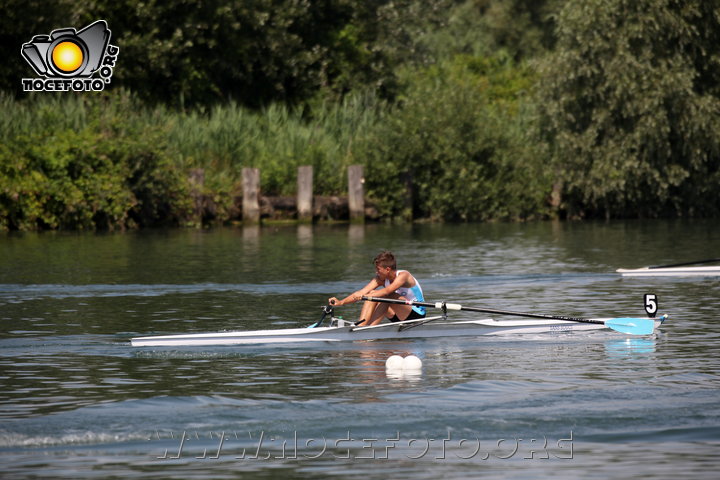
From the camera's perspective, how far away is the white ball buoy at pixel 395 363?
1596 cm

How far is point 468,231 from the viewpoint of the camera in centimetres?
4488

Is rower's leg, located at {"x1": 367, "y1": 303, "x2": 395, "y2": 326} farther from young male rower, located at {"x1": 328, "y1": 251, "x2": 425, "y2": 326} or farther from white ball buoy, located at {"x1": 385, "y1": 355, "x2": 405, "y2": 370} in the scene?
white ball buoy, located at {"x1": 385, "y1": 355, "x2": 405, "y2": 370}

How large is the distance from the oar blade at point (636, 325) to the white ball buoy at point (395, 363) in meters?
4.37

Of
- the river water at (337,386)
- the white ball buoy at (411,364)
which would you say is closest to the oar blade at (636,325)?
the river water at (337,386)

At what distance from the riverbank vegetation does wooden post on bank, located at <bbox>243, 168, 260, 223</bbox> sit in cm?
69

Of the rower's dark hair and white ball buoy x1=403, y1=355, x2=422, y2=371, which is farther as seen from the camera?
the rower's dark hair

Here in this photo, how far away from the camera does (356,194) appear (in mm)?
48969

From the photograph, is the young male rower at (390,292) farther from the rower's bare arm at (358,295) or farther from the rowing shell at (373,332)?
the rowing shell at (373,332)

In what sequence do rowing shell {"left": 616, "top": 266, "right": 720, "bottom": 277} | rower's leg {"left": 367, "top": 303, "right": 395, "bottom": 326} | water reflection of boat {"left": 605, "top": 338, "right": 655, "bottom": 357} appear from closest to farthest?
1. water reflection of boat {"left": 605, "top": 338, "right": 655, "bottom": 357}
2. rower's leg {"left": 367, "top": 303, "right": 395, "bottom": 326}
3. rowing shell {"left": 616, "top": 266, "right": 720, "bottom": 277}

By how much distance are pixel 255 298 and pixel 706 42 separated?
30411 millimetres

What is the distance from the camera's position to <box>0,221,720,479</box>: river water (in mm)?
11414

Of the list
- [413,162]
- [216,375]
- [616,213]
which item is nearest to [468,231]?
[413,162]

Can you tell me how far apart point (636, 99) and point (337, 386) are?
34928mm

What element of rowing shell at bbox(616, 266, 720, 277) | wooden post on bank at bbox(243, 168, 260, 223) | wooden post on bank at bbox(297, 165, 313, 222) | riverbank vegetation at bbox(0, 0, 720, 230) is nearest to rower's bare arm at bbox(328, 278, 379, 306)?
rowing shell at bbox(616, 266, 720, 277)
